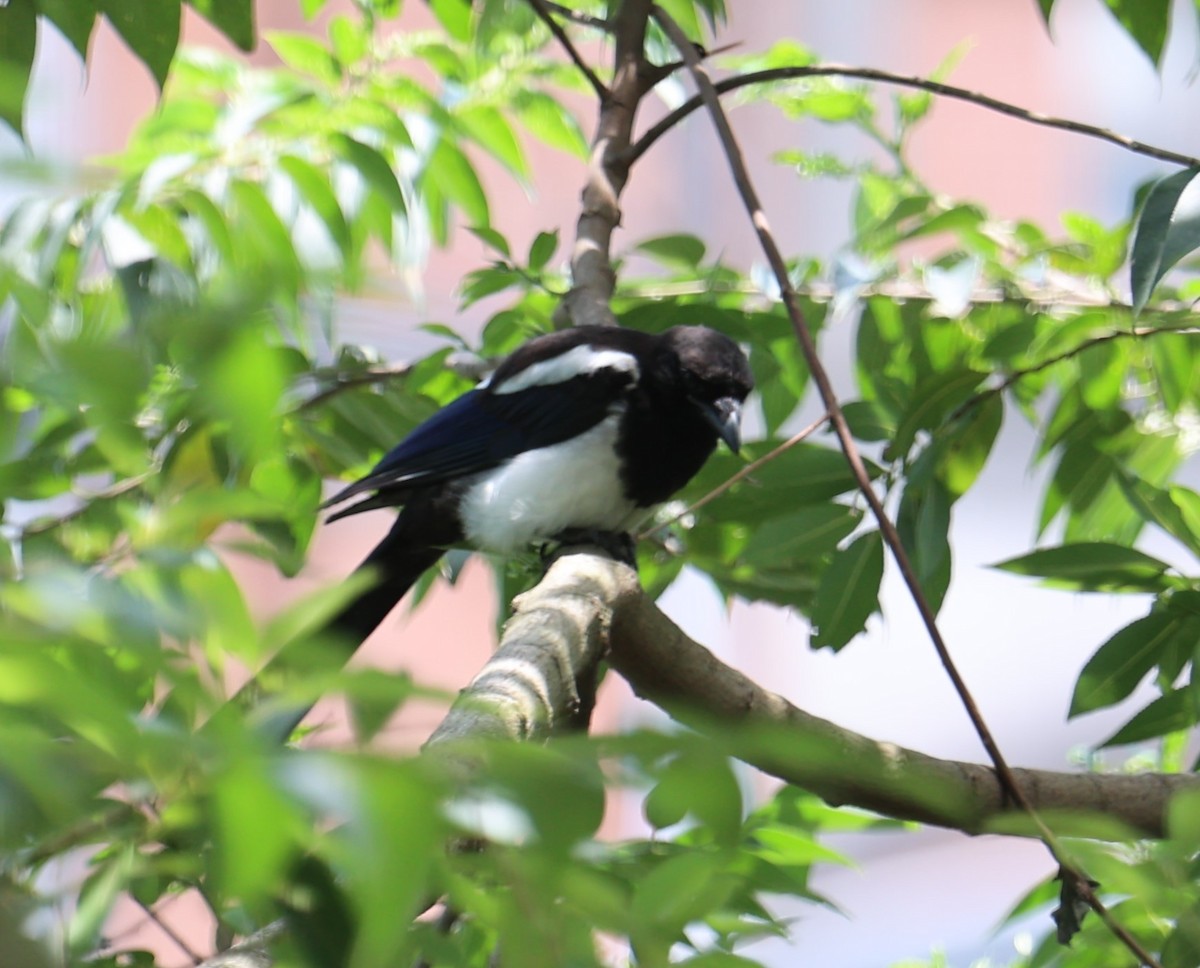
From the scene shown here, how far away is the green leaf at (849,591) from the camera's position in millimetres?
1555

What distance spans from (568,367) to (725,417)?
0.27 metres

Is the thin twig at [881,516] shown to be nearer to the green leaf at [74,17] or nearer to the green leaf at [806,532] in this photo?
the green leaf at [806,532]

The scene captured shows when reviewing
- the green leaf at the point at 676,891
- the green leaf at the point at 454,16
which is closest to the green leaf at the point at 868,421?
the green leaf at the point at 454,16

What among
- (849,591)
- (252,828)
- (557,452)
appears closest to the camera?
(252,828)

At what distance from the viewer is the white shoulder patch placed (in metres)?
2.17

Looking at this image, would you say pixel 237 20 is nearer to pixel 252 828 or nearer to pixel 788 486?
pixel 788 486

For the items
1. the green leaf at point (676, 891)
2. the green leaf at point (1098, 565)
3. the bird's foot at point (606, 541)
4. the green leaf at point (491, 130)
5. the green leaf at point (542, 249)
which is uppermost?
the green leaf at point (491, 130)

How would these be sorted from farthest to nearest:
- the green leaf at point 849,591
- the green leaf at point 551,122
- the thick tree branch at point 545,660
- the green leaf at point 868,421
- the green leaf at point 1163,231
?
the green leaf at point 551,122 → the green leaf at point 868,421 → the green leaf at point 849,591 → the green leaf at point 1163,231 → the thick tree branch at point 545,660

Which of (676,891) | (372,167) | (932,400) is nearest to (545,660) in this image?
(676,891)

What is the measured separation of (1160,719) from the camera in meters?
1.41

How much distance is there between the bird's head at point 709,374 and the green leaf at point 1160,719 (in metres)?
0.86

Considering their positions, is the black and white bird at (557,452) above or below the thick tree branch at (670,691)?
above

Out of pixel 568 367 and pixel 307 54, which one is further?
pixel 568 367

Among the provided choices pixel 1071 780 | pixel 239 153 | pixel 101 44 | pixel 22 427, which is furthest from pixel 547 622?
pixel 101 44
